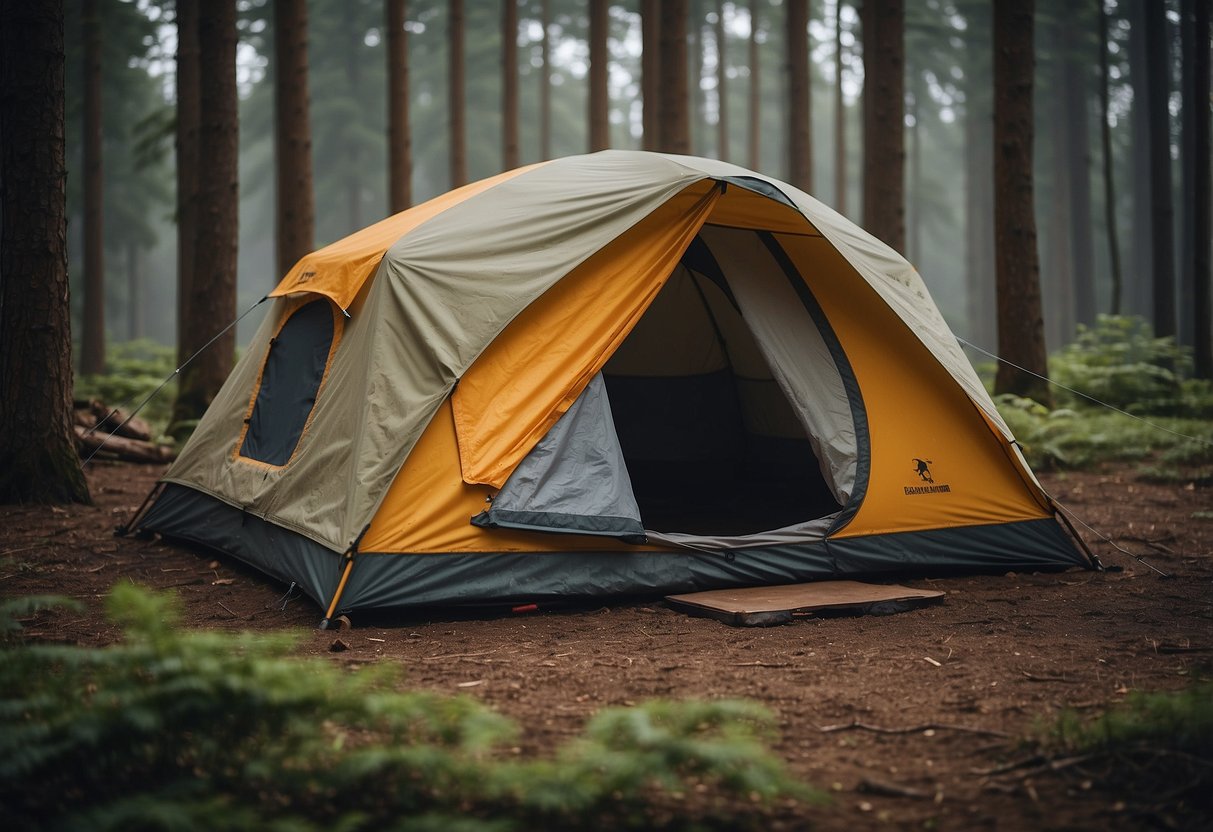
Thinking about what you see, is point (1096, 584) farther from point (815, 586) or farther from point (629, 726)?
point (629, 726)

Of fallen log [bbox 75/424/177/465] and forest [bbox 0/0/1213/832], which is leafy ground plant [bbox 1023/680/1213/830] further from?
fallen log [bbox 75/424/177/465]

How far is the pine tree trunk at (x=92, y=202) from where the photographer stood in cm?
1641

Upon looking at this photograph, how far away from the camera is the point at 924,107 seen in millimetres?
33969

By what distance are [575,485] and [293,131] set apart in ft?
24.6

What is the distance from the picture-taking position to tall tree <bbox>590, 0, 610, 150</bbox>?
1567cm

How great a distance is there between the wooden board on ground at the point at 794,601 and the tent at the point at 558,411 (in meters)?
0.14

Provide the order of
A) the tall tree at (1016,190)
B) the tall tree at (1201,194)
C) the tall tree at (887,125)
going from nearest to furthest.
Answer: the tall tree at (1016,190) → the tall tree at (887,125) → the tall tree at (1201,194)

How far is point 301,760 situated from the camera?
281cm

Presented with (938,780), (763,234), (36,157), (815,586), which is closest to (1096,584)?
(815,586)

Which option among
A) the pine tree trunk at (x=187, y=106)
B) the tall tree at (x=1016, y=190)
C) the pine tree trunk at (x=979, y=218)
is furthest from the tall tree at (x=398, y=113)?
the pine tree trunk at (x=979, y=218)

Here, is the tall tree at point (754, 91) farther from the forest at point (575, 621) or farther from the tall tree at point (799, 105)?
the forest at point (575, 621)

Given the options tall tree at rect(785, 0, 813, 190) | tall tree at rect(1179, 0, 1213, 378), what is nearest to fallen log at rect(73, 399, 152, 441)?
tall tree at rect(785, 0, 813, 190)

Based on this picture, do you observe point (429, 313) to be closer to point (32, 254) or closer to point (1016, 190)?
point (32, 254)

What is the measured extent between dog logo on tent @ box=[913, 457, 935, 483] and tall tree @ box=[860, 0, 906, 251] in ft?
18.9
